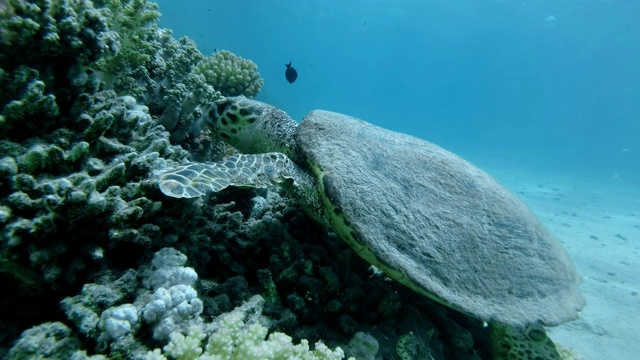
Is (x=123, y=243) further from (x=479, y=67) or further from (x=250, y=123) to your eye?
(x=479, y=67)

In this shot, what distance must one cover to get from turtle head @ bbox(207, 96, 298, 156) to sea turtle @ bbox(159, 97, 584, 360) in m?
0.44

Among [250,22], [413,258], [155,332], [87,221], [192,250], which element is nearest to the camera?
[155,332]

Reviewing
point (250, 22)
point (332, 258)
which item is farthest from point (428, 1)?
point (332, 258)

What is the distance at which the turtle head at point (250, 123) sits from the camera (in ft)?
12.7

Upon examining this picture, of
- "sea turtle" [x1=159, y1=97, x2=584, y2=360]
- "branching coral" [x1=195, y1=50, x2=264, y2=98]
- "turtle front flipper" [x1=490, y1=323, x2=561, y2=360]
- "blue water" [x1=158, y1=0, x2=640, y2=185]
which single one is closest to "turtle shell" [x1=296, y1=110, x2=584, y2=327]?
"sea turtle" [x1=159, y1=97, x2=584, y2=360]

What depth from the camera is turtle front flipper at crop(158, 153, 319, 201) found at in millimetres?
2086

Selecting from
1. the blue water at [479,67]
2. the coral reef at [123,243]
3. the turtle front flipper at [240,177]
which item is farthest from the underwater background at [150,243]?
the blue water at [479,67]

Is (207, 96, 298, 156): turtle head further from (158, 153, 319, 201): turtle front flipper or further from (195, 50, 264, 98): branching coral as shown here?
(195, 50, 264, 98): branching coral

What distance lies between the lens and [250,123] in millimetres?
4000

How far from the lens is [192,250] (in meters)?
2.24

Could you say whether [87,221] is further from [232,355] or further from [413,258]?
[413,258]

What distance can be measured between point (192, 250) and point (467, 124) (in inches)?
4888

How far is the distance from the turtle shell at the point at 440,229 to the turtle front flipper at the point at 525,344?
404 mm

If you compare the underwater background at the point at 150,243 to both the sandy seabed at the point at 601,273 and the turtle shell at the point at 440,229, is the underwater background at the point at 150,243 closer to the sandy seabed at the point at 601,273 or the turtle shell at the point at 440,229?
the sandy seabed at the point at 601,273
